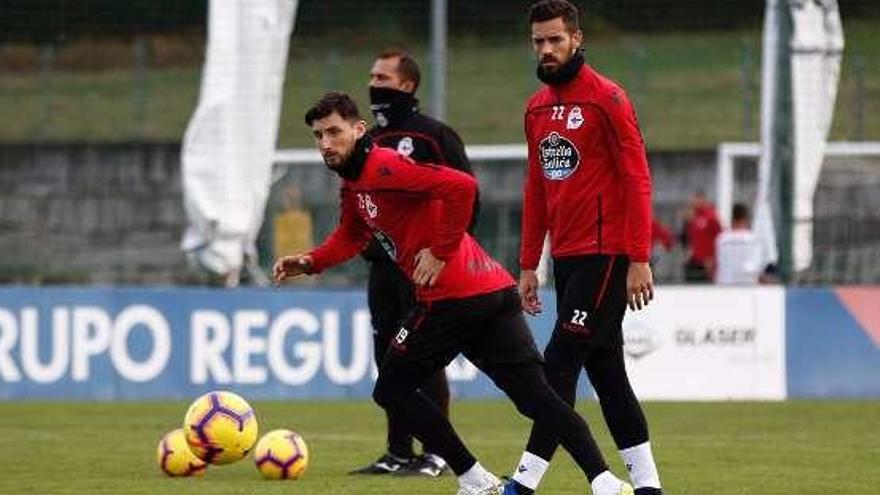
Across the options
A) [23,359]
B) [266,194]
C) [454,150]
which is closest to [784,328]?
[266,194]

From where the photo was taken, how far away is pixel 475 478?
1099 cm

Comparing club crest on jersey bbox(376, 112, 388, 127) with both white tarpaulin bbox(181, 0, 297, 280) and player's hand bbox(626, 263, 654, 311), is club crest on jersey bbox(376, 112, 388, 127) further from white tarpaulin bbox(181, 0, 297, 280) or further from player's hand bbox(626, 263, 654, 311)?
A: white tarpaulin bbox(181, 0, 297, 280)

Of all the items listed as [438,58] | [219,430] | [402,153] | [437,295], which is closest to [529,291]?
[437,295]

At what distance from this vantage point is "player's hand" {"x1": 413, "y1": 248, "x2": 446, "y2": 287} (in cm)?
1065

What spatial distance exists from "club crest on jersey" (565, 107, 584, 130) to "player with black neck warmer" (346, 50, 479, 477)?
1.69 metres

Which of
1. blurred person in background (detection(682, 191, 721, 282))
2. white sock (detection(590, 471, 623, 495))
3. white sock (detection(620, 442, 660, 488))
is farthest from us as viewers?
blurred person in background (detection(682, 191, 721, 282))

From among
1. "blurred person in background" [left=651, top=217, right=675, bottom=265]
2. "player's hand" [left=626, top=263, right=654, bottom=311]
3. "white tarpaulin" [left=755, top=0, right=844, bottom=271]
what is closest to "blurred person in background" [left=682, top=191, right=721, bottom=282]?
"blurred person in background" [left=651, top=217, right=675, bottom=265]

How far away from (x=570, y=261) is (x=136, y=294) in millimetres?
10812

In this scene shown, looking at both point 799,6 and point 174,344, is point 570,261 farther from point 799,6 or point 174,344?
point 799,6

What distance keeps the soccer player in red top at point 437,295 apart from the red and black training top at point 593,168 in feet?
1.34

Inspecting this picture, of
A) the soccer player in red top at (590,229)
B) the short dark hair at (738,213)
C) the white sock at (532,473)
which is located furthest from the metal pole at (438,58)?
the white sock at (532,473)

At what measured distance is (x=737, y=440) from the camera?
1602cm

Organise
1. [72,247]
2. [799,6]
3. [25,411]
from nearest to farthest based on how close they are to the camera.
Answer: [25,411]
[799,6]
[72,247]

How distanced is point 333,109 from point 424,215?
0.65 meters
